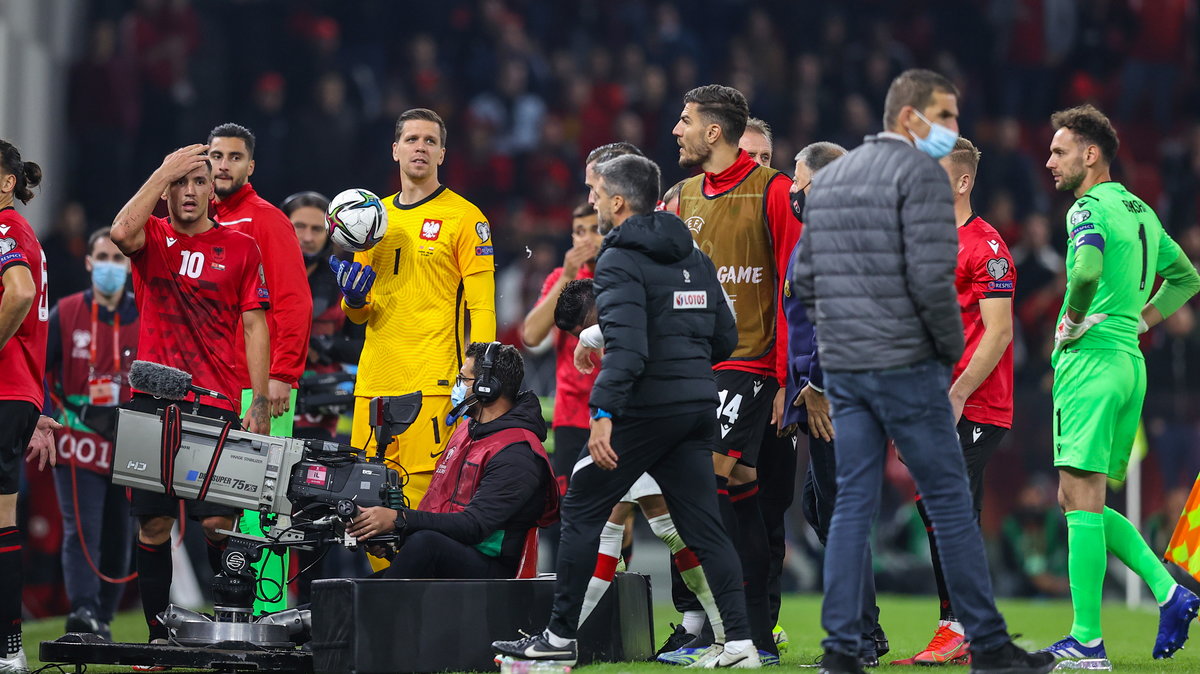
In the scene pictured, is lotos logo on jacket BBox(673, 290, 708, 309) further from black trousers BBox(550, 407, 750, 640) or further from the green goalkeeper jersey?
the green goalkeeper jersey

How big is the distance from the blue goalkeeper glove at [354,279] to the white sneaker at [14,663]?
2158mm

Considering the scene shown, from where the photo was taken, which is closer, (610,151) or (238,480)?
(238,480)

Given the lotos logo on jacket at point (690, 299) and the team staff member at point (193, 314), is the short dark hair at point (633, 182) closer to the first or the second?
the lotos logo on jacket at point (690, 299)

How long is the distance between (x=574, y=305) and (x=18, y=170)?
254 centimetres

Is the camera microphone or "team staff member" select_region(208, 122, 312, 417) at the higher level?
"team staff member" select_region(208, 122, 312, 417)

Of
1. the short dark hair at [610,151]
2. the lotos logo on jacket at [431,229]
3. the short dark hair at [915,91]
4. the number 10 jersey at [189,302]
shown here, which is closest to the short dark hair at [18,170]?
the number 10 jersey at [189,302]

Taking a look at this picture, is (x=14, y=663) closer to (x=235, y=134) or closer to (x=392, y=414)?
(x=392, y=414)

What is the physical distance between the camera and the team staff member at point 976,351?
6637 mm

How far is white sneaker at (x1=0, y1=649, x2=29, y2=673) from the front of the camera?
6.26 meters

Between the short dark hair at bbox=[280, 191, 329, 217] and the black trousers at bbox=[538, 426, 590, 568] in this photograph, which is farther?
the short dark hair at bbox=[280, 191, 329, 217]

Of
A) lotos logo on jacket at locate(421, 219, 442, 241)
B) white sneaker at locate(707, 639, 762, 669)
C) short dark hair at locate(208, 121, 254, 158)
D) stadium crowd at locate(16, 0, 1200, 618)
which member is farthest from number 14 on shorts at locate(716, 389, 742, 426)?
stadium crowd at locate(16, 0, 1200, 618)

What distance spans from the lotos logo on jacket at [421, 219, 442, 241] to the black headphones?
979 mm

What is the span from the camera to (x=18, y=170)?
6617 millimetres

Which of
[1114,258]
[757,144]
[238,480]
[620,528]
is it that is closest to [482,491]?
[620,528]
